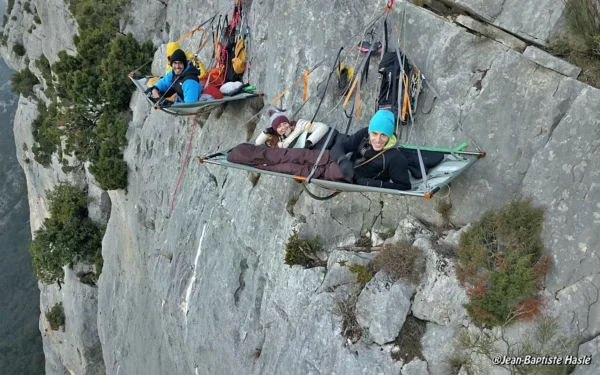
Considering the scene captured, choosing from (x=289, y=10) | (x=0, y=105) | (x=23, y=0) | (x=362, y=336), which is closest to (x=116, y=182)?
(x=289, y=10)

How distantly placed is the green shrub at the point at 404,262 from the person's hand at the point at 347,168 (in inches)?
43.3

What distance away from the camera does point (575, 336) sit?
186 inches

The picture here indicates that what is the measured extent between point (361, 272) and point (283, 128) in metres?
2.56

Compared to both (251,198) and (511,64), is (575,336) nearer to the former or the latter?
(511,64)

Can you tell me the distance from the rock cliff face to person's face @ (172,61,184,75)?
1.40 m

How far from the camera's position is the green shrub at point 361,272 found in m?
6.10

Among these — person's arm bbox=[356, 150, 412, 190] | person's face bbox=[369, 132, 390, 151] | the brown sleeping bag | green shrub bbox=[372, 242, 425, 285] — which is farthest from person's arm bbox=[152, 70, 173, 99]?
green shrub bbox=[372, 242, 425, 285]

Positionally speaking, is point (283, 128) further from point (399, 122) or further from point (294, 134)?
point (399, 122)

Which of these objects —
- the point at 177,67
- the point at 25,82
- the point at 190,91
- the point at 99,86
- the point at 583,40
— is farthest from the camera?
the point at 25,82

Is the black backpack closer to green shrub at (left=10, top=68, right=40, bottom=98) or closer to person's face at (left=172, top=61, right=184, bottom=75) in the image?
person's face at (left=172, top=61, right=184, bottom=75)

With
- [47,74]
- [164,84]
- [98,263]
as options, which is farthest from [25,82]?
[164,84]

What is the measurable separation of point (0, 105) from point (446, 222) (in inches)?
2254

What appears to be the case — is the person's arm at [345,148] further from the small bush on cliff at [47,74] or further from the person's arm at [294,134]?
the small bush on cliff at [47,74]

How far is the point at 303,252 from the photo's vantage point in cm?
715
